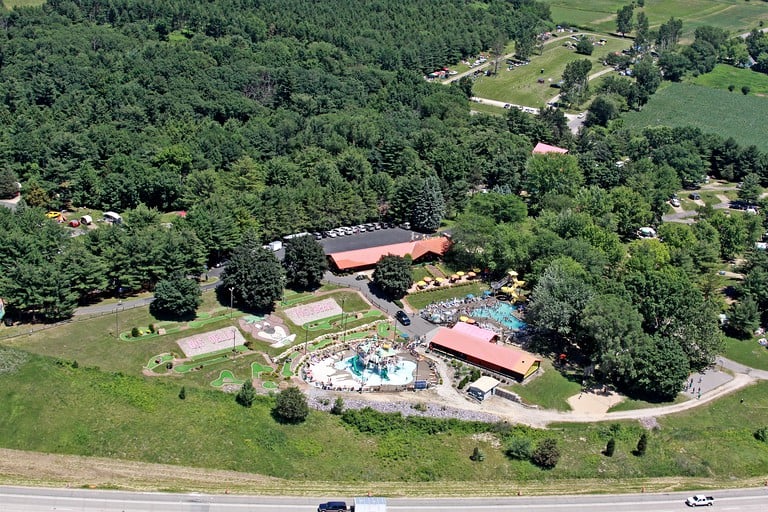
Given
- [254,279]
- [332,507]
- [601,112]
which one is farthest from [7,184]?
[601,112]

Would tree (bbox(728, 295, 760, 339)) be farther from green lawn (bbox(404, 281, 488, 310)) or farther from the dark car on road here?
the dark car on road

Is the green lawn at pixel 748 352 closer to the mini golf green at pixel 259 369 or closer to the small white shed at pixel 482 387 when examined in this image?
the small white shed at pixel 482 387

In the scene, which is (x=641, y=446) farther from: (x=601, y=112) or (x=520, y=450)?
(x=601, y=112)

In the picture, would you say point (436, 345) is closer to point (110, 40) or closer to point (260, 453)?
point (260, 453)

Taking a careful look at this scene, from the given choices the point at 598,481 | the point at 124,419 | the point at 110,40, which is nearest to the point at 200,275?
the point at 124,419

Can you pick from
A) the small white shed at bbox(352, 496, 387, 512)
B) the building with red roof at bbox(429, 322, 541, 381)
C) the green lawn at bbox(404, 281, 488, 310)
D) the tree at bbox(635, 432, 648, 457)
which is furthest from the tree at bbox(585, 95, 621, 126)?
the small white shed at bbox(352, 496, 387, 512)

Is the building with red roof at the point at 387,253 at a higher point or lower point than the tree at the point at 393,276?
lower

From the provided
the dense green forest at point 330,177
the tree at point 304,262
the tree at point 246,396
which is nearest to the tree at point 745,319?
the dense green forest at point 330,177
